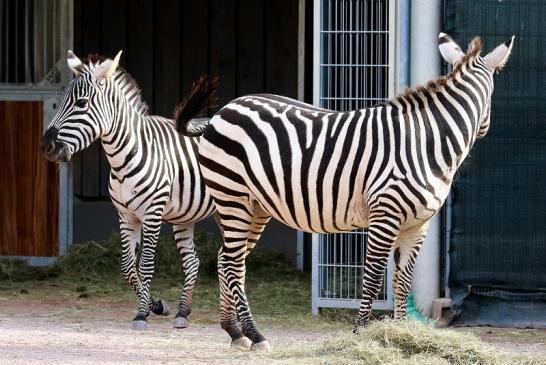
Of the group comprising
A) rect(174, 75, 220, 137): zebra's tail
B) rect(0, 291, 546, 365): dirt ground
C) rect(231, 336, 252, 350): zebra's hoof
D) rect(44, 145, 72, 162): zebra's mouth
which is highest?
rect(174, 75, 220, 137): zebra's tail

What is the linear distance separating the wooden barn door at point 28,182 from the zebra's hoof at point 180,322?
3.58 m

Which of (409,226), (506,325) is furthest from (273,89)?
(409,226)

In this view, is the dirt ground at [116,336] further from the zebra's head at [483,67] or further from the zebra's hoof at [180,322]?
the zebra's head at [483,67]

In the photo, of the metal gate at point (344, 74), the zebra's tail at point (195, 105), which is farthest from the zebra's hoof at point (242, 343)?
the metal gate at point (344, 74)

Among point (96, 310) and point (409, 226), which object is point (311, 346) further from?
point (96, 310)

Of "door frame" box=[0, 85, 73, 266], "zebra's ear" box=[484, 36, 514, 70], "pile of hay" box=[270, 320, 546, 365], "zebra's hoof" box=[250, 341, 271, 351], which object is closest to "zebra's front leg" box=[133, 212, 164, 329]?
"zebra's hoof" box=[250, 341, 271, 351]

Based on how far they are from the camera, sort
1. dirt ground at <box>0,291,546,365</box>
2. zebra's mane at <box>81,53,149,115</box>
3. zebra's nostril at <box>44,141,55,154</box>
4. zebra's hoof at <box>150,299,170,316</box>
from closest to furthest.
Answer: dirt ground at <box>0,291,546,365</box>, zebra's nostril at <box>44,141,55,154</box>, zebra's mane at <box>81,53,149,115</box>, zebra's hoof at <box>150,299,170,316</box>

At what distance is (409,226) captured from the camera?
7473mm

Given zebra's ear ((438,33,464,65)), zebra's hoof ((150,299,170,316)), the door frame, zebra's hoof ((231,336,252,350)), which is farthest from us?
the door frame

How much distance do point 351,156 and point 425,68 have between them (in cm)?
199

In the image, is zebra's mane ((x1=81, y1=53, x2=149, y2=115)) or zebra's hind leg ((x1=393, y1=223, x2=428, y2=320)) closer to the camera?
zebra's hind leg ((x1=393, y1=223, x2=428, y2=320))

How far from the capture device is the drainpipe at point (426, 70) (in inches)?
363

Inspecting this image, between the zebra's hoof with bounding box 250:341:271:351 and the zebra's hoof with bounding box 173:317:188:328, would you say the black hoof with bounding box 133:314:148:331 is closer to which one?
the zebra's hoof with bounding box 173:317:188:328

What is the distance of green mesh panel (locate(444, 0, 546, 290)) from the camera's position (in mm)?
8961
